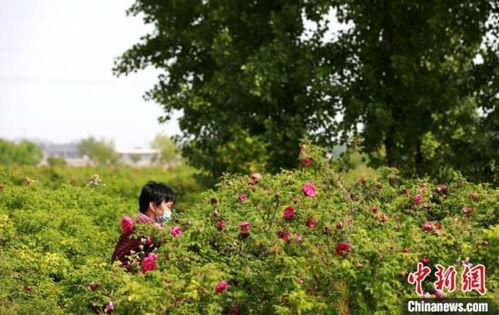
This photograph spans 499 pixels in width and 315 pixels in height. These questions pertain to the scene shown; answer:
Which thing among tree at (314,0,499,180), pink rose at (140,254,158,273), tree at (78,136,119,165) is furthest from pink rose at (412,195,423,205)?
tree at (78,136,119,165)

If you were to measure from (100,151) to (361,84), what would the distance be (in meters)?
104

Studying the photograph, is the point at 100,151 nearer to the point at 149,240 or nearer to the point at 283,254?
the point at 149,240

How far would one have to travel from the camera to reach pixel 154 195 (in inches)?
302

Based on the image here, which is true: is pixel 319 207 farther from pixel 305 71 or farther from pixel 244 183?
pixel 305 71

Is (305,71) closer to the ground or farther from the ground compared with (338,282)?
farther from the ground

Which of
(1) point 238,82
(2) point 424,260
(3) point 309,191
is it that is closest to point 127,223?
(3) point 309,191

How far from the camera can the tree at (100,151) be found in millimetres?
107956

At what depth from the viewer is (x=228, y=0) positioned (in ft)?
49.1

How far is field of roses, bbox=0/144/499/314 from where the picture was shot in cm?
570

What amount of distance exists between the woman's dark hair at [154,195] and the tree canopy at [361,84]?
631 centimetres

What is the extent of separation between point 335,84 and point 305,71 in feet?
2.15

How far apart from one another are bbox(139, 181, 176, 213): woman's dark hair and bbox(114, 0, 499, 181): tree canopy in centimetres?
Result: 631

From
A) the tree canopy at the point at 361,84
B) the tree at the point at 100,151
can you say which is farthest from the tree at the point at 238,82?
the tree at the point at 100,151

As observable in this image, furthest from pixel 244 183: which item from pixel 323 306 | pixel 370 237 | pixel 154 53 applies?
pixel 154 53
